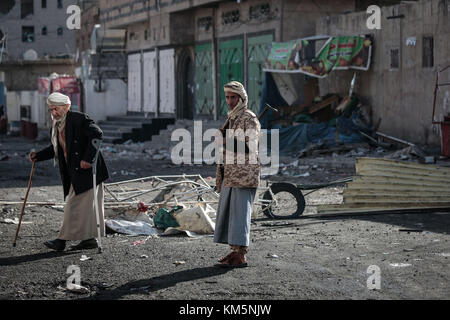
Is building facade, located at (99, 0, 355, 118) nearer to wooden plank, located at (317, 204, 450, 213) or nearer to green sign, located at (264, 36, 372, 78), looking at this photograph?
green sign, located at (264, 36, 372, 78)

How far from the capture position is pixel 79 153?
26.5 feet

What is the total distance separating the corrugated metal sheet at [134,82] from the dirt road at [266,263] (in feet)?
83.0

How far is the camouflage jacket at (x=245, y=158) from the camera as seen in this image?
280 inches

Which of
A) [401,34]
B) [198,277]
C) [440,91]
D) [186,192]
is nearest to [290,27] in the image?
[401,34]

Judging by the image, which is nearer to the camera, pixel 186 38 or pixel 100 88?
pixel 186 38

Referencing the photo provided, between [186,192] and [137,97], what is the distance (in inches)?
1050

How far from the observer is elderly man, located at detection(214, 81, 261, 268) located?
7066 millimetres

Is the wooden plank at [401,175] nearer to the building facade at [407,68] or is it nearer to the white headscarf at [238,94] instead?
the white headscarf at [238,94]

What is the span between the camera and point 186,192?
977cm

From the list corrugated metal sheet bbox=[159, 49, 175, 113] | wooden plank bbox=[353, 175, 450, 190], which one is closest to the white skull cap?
wooden plank bbox=[353, 175, 450, 190]

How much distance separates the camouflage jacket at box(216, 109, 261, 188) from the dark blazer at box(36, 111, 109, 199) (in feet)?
5.51

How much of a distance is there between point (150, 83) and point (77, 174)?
87.3ft

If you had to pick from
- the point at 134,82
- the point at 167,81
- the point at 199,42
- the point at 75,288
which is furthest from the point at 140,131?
the point at 75,288
